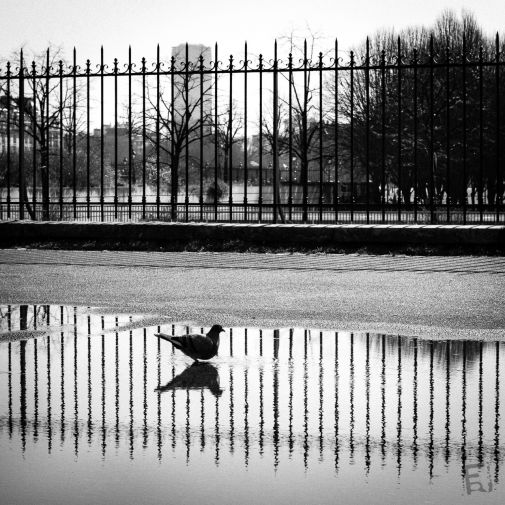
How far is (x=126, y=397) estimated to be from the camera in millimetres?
5812

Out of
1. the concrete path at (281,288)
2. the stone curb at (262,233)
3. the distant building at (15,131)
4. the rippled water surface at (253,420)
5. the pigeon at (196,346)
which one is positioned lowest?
the rippled water surface at (253,420)

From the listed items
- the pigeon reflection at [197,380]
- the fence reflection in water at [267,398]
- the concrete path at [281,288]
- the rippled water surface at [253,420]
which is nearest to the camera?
the rippled water surface at [253,420]

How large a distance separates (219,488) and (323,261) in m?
10.3

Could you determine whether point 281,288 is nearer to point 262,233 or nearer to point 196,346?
point 196,346

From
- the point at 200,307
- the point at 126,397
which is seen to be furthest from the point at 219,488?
the point at 200,307

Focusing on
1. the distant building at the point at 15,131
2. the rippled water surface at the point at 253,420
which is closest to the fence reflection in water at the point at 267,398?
the rippled water surface at the point at 253,420

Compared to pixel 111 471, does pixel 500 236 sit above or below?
above

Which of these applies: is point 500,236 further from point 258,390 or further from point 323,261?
point 258,390

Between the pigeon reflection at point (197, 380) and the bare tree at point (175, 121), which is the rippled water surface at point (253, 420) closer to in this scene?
the pigeon reflection at point (197, 380)

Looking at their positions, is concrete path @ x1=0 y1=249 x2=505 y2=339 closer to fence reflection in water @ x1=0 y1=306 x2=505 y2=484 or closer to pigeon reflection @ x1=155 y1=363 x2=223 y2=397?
fence reflection in water @ x1=0 y1=306 x2=505 y2=484

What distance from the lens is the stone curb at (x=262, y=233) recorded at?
15.3 meters

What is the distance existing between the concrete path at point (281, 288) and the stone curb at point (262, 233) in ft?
1.90

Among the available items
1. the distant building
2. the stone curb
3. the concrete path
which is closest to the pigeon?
the concrete path

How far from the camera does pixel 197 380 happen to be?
6332 mm
